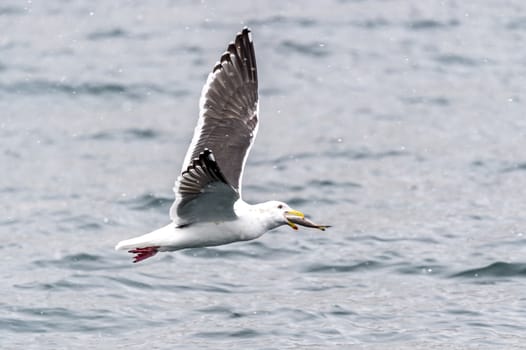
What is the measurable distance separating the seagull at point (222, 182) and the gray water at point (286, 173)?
126cm

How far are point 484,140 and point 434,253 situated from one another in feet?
12.2

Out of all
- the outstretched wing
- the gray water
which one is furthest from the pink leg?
the gray water

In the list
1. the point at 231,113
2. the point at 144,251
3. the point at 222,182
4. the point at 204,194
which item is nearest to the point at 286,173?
the point at 231,113

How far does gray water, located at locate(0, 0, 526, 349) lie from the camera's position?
458 inches

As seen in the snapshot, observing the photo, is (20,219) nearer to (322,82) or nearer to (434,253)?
(434,253)

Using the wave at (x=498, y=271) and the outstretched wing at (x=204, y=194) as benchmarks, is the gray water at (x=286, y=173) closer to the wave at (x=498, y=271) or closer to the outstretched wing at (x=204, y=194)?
the wave at (x=498, y=271)

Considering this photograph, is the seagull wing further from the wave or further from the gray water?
the wave

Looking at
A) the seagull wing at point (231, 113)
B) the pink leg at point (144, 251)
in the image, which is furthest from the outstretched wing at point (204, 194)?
the pink leg at point (144, 251)

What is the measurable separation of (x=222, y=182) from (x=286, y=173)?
6.23 meters

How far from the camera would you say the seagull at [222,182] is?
9.49 meters

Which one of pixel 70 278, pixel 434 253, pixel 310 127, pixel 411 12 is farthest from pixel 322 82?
pixel 70 278

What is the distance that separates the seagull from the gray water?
4.12ft

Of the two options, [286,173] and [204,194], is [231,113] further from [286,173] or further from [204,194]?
[286,173]

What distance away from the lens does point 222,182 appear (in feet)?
30.3
